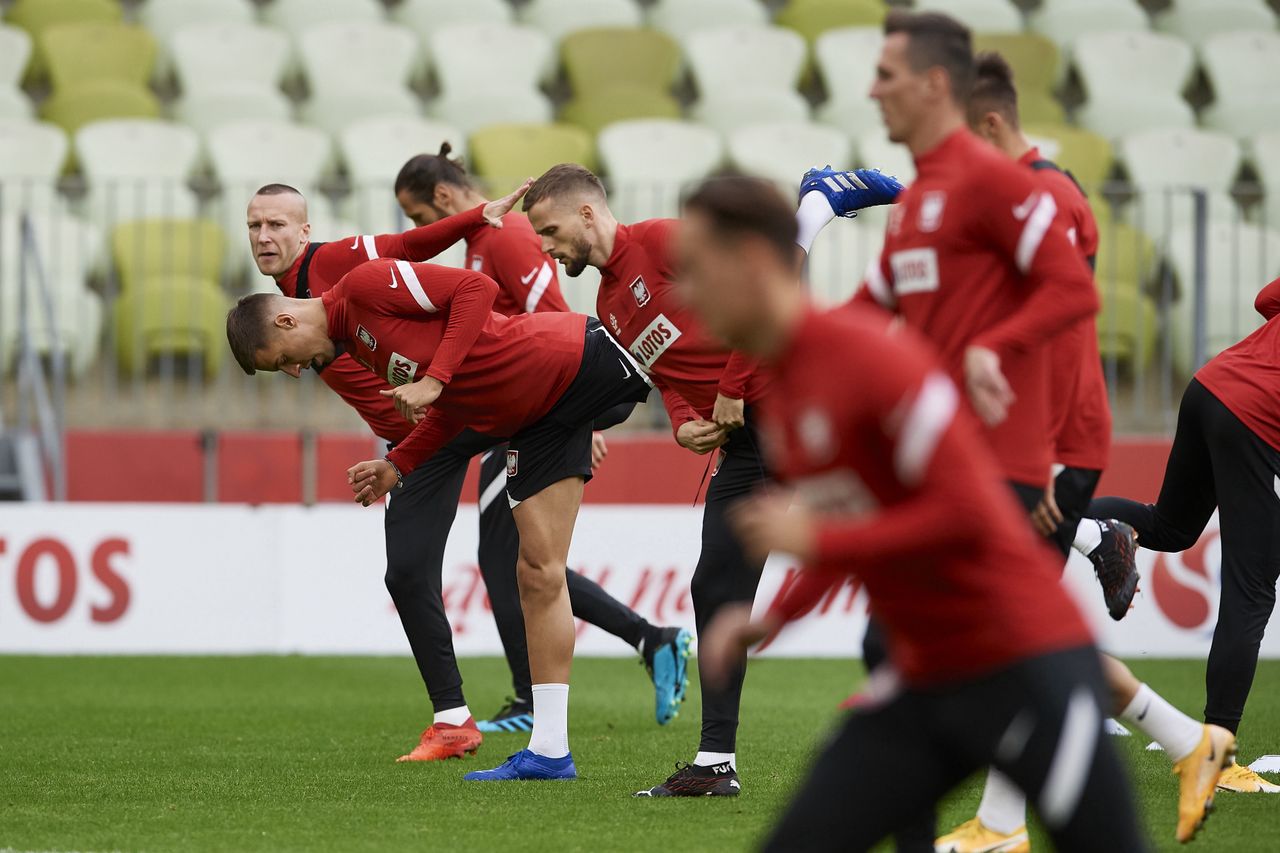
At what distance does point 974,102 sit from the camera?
14.4 feet

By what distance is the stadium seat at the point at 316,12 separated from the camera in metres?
15.9

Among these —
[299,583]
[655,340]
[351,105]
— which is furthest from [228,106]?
[655,340]

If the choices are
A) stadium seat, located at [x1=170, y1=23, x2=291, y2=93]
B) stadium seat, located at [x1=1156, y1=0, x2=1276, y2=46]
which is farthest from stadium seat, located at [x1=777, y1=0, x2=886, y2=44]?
stadium seat, located at [x1=170, y1=23, x2=291, y2=93]

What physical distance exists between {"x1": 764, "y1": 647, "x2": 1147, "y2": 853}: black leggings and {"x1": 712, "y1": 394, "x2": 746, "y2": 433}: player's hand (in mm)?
2433

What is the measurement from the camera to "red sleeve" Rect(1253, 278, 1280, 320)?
223 inches

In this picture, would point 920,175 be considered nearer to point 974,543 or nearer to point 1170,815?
point 974,543

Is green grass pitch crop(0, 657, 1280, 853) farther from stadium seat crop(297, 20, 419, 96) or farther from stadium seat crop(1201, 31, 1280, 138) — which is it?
stadium seat crop(1201, 31, 1280, 138)

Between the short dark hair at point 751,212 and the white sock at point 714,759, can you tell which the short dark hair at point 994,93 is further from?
the white sock at point 714,759

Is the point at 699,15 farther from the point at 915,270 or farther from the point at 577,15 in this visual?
the point at 915,270

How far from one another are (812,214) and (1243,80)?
12.0 m

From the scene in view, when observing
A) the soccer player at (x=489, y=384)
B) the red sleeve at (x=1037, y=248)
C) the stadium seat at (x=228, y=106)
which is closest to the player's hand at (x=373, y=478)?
the soccer player at (x=489, y=384)

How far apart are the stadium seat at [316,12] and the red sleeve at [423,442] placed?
35.3ft

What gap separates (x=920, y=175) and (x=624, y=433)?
800 centimetres

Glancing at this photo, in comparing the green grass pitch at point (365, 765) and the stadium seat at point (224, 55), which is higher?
the stadium seat at point (224, 55)
